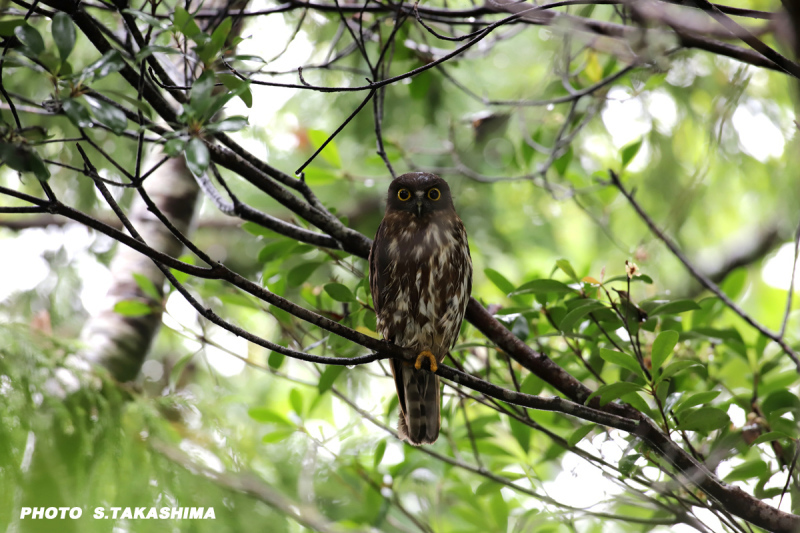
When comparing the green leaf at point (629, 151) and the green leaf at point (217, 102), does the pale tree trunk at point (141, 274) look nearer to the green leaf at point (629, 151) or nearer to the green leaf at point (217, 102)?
the green leaf at point (217, 102)

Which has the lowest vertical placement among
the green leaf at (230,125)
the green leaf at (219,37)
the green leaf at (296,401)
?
the green leaf at (230,125)

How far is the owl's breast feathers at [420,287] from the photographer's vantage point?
9.93 ft

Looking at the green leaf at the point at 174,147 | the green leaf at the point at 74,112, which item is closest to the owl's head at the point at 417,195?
the green leaf at the point at 174,147

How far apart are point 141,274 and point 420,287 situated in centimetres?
166

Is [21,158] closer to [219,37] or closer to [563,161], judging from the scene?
[219,37]

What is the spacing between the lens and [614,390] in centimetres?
224

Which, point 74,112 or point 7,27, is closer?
Result: point 74,112

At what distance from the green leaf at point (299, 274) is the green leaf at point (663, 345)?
156 centimetres

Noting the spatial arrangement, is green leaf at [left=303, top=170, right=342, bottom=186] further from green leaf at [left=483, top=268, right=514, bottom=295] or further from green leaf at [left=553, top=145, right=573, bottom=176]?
green leaf at [left=553, top=145, right=573, bottom=176]

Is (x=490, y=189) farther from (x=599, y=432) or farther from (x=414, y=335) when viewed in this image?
(x=599, y=432)

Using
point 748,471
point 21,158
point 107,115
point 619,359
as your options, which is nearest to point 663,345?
point 619,359

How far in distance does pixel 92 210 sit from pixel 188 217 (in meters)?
0.91

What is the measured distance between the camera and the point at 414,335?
312cm

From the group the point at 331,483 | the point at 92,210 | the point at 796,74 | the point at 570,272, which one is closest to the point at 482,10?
the point at 570,272
